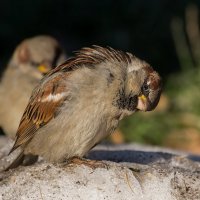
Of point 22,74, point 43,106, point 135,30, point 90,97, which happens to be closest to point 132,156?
point 43,106

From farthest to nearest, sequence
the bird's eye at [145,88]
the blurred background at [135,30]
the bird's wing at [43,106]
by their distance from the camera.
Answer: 1. the blurred background at [135,30]
2. the bird's wing at [43,106]
3. the bird's eye at [145,88]

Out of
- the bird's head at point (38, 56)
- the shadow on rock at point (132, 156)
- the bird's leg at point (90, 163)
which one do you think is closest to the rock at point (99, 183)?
the bird's leg at point (90, 163)

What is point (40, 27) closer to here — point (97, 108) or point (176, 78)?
point (176, 78)

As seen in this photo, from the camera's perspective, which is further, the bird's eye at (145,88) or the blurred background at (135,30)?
the blurred background at (135,30)

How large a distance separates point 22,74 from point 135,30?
150 inches

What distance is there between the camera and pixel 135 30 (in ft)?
31.4

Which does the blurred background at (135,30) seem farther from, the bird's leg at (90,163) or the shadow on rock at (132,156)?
the bird's leg at (90,163)

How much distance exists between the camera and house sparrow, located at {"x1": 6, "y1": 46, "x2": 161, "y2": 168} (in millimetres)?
3947

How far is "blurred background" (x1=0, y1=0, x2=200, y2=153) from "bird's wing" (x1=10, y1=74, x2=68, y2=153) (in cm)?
306

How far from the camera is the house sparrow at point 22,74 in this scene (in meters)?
5.64

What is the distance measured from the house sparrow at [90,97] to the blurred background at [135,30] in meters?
3.25

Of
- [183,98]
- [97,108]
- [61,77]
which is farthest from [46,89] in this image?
[183,98]

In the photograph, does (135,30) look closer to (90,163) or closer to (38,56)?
(38,56)

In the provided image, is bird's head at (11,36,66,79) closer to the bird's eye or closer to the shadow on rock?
the shadow on rock
